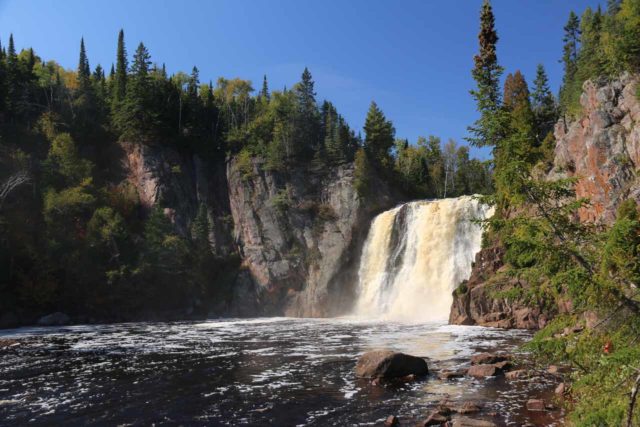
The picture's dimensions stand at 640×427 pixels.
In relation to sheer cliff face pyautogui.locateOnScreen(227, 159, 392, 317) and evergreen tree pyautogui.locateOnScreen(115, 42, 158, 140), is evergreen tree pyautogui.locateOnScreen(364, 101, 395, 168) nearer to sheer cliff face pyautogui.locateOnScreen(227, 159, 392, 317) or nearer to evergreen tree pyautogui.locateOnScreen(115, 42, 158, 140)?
sheer cliff face pyautogui.locateOnScreen(227, 159, 392, 317)

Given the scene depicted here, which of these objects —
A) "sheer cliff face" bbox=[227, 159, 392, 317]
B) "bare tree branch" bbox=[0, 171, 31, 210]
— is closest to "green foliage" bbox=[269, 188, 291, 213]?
"sheer cliff face" bbox=[227, 159, 392, 317]

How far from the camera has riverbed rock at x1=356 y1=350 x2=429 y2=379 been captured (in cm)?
2081

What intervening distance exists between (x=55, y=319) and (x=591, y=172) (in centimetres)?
5144

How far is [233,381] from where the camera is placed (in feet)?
70.3

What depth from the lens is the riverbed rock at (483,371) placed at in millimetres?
20609

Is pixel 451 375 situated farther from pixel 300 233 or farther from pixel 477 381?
pixel 300 233

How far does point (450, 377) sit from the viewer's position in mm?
20609

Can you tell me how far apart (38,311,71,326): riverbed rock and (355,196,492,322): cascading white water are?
103ft

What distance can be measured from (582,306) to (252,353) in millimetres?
21937

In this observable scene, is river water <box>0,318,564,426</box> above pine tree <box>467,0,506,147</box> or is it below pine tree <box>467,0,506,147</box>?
below

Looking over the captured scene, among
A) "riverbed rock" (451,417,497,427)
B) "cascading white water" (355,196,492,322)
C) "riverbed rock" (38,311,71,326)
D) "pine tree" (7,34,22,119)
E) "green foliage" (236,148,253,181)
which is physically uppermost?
"pine tree" (7,34,22,119)

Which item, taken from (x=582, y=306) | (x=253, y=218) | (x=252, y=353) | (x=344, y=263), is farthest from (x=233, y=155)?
(x=582, y=306)

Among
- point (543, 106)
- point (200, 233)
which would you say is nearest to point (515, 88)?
point (543, 106)

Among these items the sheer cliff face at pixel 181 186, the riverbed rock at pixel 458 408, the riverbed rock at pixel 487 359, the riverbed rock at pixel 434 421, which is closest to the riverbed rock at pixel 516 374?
the riverbed rock at pixel 487 359
